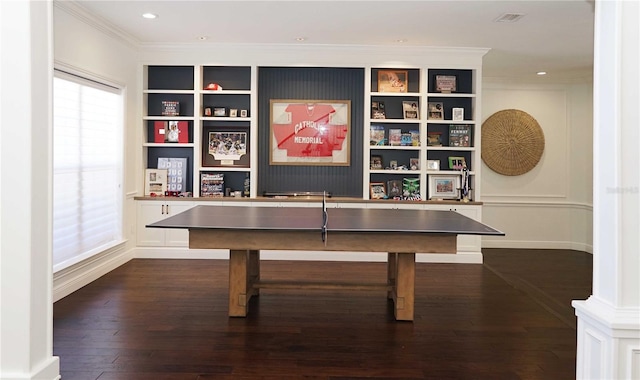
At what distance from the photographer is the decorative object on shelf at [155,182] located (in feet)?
21.3

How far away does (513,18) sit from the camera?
493 centimetres

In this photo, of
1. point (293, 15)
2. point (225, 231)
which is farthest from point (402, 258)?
point (293, 15)

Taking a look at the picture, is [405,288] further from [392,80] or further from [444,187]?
[392,80]

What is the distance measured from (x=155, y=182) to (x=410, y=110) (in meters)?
3.43

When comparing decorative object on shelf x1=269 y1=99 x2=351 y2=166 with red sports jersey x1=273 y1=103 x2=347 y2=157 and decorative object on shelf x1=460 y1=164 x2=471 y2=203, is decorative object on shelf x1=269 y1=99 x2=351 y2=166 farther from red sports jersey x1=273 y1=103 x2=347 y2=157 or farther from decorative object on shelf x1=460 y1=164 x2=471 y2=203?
decorative object on shelf x1=460 y1=164 x2=471 y2=203

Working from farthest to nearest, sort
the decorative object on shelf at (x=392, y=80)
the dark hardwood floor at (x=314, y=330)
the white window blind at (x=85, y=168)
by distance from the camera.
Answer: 1. the decorative object on shelf at (x=392, y=80)
2. the white window blind at (x=85, y=168)
3. the dark hardwood floor at (x=314, y=330)

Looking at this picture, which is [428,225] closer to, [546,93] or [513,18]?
[513,18]

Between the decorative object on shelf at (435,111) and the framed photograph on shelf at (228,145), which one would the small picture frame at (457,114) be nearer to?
the decorative object on shelf at (435,111)
